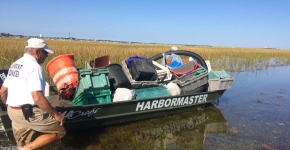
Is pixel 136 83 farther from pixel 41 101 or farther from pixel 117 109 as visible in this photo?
pixel 41 101

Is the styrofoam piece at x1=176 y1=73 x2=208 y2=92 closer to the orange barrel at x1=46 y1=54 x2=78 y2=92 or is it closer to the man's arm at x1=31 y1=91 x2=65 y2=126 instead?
the orange barrel at x1=46 y1=54 x2=78 y2=92

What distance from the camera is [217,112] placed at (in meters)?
6.95

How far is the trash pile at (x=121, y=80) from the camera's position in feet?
15.8

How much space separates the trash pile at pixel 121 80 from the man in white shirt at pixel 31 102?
1500 mm

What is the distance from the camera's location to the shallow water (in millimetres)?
4598

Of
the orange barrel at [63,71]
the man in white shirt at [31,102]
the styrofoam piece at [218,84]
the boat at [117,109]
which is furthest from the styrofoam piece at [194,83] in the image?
the man in white shirt at [31,102]

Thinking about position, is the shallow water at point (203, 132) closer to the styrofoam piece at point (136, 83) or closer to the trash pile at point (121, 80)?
the trash pile at point (121, 80)

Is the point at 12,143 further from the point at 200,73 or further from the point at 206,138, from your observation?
the point at 200,73

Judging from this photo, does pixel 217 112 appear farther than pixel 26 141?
Yes

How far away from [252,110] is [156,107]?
3220 millimetres

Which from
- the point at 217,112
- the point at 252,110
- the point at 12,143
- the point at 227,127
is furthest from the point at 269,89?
the point at 12,143

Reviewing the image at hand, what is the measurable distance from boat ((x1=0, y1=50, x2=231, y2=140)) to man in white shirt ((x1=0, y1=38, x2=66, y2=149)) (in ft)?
2.98

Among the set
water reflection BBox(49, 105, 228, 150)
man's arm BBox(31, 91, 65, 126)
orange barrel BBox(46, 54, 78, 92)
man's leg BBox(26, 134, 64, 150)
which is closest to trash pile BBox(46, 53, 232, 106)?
orange barrel BBox(46, 54, 78, 92)

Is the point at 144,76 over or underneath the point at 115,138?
over
